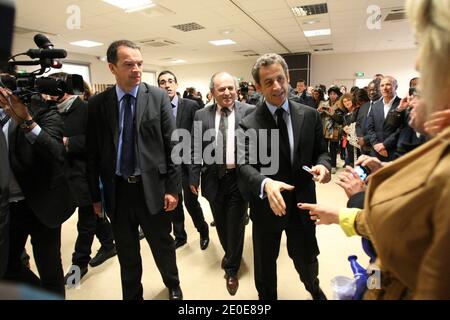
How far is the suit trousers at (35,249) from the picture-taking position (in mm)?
1497

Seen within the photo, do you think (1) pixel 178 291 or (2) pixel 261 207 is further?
(1) pixel 178 291

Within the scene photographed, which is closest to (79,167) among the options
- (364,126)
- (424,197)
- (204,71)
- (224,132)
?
(224,132)

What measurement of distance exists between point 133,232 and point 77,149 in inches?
31.0

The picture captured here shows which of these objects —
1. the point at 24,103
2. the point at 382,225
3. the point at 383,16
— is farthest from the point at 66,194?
the point at 383,16

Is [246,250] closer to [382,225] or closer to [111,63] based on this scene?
[111,63]

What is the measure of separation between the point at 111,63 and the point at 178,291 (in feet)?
5.10

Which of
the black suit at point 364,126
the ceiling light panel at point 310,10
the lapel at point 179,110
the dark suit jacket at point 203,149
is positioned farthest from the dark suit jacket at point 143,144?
the ceiling light panel at point 310,10

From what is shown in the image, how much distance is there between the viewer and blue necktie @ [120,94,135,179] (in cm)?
166

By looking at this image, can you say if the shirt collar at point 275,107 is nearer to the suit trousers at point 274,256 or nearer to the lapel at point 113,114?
the suit trousers at point 274,256

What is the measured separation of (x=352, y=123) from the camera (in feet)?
13.7

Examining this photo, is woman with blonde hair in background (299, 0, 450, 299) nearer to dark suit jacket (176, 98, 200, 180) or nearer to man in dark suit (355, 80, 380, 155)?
dark suit jacket (176, 98, 200, 180)

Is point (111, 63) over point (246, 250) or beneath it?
over

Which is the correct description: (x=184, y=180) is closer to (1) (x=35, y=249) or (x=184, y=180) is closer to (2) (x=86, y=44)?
(1) (x=35, y=249)
